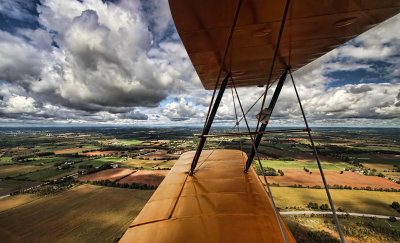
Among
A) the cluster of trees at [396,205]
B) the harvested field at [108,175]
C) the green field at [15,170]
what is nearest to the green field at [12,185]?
the green field at [15,170]

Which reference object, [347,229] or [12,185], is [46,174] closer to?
[12,185]

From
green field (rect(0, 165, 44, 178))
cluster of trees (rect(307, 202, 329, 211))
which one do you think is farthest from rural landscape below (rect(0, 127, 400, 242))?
green field (rect(0, 165, 44, 178))

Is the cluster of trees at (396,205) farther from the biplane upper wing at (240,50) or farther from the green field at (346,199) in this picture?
the biplane upper wing at (240,50)

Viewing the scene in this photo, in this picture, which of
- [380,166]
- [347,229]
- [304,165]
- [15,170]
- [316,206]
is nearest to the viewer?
[347,229]

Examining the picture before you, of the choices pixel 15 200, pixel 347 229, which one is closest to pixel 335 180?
pixel 347 229

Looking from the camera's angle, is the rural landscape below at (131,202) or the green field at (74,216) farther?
the green field at (74,216)

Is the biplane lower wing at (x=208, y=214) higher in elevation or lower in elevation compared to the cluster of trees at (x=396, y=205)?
higher

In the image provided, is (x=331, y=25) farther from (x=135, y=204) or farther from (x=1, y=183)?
(x=1, y=183)
